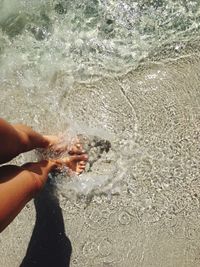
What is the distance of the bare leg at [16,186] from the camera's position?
7.09 ft

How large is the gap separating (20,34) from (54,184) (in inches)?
41.3

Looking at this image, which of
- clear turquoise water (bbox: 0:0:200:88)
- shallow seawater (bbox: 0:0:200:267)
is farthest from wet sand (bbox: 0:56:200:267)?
clear turquoise water (bbox: 0:0:200:88)

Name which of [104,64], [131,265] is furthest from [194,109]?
[131,265]

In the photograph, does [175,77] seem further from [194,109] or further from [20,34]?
[20,34]

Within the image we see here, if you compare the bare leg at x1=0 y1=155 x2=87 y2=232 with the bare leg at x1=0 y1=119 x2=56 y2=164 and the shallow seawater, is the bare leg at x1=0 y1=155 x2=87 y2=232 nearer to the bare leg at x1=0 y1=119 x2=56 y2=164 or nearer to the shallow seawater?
the bare leg at x1=0 y1=119 x2=56 y2=164

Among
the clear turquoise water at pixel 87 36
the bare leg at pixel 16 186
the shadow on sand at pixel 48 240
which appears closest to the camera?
the bare leg at pixel 16 186

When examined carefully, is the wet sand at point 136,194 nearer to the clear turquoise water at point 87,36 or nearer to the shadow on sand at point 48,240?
the shadow on sand at point 48,240

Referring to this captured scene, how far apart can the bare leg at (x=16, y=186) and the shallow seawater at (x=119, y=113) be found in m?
0.41

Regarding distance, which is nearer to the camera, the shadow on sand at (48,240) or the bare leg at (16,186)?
the bare leg at (16,186)

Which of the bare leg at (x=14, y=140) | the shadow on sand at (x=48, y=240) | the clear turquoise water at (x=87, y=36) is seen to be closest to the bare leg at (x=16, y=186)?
the bare leg at (x=14, y=140)

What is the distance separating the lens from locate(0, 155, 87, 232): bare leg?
85.0 inches

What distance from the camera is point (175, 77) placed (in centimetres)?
279

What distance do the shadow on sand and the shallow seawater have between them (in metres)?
0.05

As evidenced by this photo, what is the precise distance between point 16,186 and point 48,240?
680 mm
